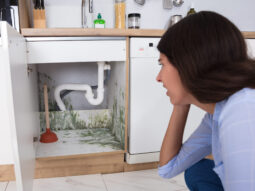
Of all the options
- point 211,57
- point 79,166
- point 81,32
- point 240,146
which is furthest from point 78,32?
point 240,146

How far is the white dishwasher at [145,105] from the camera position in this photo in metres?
1.33

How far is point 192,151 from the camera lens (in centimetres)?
84

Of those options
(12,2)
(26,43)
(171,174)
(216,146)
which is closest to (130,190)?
(171,174)

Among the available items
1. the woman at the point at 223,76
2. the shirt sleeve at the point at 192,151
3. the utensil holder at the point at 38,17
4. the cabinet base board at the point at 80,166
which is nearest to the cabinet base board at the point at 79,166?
the cabinet base board at the point at 80,166

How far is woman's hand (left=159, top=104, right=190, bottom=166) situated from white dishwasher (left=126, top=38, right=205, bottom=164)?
20.5 inches

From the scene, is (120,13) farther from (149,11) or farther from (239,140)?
(239,140)

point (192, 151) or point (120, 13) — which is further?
point (120, 13)

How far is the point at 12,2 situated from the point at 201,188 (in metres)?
1.23

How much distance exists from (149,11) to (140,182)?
4.20 ft

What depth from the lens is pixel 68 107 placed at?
1.90 m

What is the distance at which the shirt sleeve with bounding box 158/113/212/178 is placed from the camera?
0.84m

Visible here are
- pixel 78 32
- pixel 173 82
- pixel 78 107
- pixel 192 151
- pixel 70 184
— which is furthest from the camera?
pixel 78 107

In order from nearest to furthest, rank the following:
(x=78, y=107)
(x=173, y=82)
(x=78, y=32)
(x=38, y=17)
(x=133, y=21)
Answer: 1. (x=173, y=82)
2. (x=78, y=32)
3. (x=38, y=17)
4. (x=133, y=21)
5. (x=78, y=107)

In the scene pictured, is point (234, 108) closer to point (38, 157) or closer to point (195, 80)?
point (195, 80)
